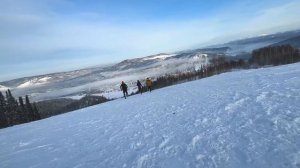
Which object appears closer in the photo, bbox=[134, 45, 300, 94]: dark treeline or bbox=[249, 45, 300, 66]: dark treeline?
bbox=[249, 45, 300, 66]: dark treeline

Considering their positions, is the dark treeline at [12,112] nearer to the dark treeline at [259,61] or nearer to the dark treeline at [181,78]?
the dark treeline at [181,78]

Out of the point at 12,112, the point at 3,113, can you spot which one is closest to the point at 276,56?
the point at 12,112

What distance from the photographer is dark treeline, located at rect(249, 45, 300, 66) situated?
10222 cm

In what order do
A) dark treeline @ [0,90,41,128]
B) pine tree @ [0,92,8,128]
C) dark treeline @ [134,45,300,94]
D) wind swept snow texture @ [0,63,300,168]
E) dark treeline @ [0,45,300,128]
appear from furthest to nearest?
dark treeline @ [134,45,300,94]
dark treeline @ [0,45,300,128]
dark treeline @ [0,90,41,128]
pine tree @ [0,92,8,128]
wind swept snow texture @ [0,63,300,168]

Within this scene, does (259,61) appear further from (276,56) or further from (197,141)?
(197,141)

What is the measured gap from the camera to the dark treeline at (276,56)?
102225 millimetres

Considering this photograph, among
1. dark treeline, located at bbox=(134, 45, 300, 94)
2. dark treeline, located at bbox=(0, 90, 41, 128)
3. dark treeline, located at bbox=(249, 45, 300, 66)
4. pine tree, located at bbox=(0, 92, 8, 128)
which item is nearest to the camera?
pine tree, located at bbox=(0, 92, 8, 128)

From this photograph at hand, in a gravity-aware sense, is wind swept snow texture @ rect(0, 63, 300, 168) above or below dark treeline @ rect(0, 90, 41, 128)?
above

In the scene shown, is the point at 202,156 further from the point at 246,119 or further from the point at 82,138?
the point at 82,138

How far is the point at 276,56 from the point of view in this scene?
11281cm

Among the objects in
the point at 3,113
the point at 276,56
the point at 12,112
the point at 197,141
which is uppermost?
the point at 197,141

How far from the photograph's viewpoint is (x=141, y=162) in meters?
7.60

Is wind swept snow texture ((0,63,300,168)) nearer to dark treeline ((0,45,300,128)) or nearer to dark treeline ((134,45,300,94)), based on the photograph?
dark treeline ((0,45,300,128))

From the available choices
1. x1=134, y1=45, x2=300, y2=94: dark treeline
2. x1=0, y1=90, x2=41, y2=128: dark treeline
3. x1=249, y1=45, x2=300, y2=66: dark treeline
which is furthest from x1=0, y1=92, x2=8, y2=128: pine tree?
x1=249, y1=45, x2=300, y2=66: dark treeline
